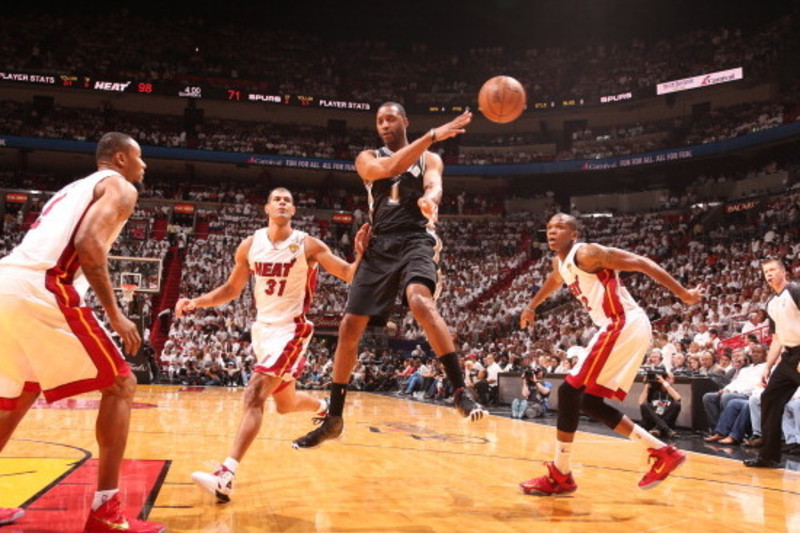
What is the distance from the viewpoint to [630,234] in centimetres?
2731

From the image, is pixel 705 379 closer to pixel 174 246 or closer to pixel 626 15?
pixel 174 246

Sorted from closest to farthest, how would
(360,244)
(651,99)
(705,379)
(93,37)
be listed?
1. (360,244)
2. (705,379)
3. (651,99)
4. (93,37)

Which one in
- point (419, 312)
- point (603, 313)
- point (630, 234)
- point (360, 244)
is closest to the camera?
Answer: point (419, 312)

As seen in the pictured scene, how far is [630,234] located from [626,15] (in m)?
12.0

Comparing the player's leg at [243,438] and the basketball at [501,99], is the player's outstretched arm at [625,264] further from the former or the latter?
the player's leg at [243,438]

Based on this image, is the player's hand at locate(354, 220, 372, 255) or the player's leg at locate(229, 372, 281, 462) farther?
the player's hand at locate(354, 220, 372, 255)

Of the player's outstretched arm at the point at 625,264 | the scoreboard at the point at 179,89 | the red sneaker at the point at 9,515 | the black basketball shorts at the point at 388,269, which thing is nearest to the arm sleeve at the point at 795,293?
the player's outstretched arm at the point at 625,264

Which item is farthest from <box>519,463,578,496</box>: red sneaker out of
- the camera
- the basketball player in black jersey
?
the camera

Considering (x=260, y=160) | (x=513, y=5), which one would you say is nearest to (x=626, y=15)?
(x=513, y=5)

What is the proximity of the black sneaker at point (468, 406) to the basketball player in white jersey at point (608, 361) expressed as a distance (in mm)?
1009

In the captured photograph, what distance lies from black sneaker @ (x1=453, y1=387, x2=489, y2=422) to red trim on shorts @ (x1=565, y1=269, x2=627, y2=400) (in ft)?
3.70

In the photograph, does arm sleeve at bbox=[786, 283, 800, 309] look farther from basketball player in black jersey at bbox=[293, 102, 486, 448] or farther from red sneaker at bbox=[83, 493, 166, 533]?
red sneaker at bbox=[83, 493, 166, 533]

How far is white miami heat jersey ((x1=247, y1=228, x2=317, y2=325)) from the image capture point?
16.2 feet

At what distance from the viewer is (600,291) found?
5.05 meters
